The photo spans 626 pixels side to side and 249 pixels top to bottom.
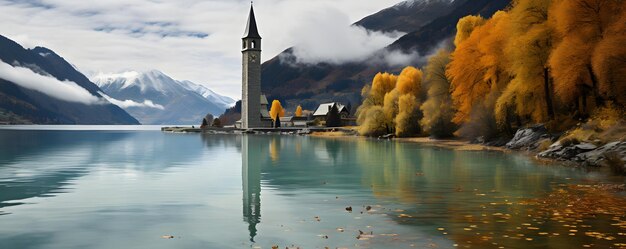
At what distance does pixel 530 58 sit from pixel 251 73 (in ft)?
458

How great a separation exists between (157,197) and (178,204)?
9.19 ft

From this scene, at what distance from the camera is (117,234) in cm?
1595

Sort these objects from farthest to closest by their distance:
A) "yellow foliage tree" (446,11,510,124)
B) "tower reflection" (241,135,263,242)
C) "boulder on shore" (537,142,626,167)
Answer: "yellow foliage tree" (446,11,510,124)
"boulder on shore" (537,142,626,167)
"tower reflection" (241,135,263,242)

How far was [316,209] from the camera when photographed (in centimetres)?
2048

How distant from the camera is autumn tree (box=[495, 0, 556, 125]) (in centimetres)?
4962

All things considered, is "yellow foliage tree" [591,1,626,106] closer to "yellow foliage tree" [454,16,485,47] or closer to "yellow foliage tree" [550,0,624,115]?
"yellow foliage tree" [550,0,624,115]

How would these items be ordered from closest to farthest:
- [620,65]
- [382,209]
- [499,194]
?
[382,209] < [499,194] < [620,65]

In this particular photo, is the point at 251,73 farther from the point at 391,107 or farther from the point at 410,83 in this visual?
the point at 410,83

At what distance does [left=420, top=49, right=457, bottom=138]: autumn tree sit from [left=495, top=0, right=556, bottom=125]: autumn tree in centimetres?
2073

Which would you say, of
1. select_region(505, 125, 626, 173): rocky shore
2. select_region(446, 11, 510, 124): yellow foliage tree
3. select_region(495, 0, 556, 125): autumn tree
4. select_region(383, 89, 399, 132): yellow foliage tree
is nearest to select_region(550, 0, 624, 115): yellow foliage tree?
select_region(505, 125, 626, 173): rocky shore

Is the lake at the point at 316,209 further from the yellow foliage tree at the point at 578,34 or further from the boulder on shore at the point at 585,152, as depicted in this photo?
the yellow foliage tree at the point at 578,34

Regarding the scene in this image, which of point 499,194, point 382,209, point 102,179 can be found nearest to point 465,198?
point 499,194

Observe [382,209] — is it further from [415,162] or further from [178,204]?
[415,162]

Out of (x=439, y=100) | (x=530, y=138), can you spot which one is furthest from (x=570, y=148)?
(x=439, y=100)
